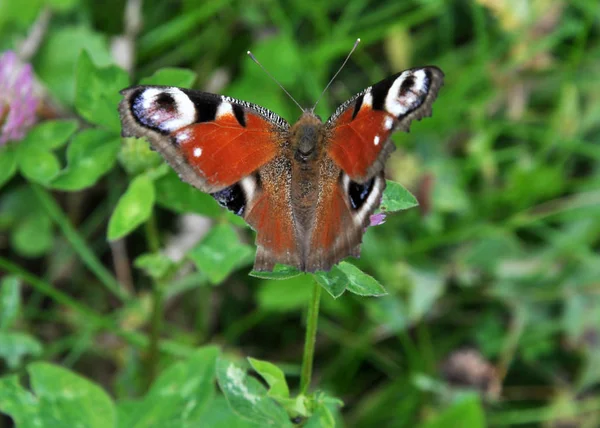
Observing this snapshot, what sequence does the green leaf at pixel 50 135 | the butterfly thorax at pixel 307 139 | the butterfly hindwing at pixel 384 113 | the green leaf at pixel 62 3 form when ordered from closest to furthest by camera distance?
1. the butterfly hindwing at pixel 384 113
2. the butterfly thorax at pixel 307 139
3. the green leaf at pixel 50 135
4. the green leaf at pixel 62 3

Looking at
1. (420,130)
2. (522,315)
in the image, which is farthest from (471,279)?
(420,130)

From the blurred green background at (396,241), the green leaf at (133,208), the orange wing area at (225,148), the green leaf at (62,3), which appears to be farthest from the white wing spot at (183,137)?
the green leaf at (62,3)

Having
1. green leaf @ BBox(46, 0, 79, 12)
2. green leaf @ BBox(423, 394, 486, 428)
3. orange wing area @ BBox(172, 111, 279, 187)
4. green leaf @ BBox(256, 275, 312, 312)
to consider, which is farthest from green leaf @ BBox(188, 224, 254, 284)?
green leaf @ BBox(46, 0, 79, 12)

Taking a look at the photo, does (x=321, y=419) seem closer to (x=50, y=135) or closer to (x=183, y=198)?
(x=183, y=198)

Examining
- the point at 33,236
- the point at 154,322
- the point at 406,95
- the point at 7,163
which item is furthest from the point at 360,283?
the point at 33,236

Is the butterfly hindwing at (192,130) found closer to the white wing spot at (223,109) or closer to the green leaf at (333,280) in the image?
the white wing spot at (223,109)

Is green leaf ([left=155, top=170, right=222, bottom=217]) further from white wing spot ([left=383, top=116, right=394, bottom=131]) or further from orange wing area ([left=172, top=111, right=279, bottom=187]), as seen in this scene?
white wing spot ([left=383, top=116, right=394, bottom=131])
